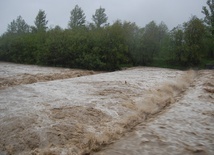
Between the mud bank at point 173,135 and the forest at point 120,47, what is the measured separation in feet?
61.4

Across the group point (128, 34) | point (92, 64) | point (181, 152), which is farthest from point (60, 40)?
point (181, 152)

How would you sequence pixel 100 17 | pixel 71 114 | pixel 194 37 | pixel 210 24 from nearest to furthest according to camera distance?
1. pixel 71 114
2. pixel 194 37
3. pixel 210 24
4. pixel 100 17

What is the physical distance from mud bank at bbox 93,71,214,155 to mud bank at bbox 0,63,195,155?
453mm

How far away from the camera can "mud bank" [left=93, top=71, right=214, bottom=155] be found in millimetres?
6543

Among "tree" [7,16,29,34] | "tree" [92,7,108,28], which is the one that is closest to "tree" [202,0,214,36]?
"tree" [92,7,108,28]

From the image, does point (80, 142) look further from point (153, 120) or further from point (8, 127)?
point (153, 120)

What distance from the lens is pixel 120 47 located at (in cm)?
2845

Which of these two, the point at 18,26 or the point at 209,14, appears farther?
the point at 18,26

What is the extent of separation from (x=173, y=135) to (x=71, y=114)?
3.45m

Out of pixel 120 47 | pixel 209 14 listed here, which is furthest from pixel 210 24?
pixel 120 47

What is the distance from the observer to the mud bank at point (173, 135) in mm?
6543

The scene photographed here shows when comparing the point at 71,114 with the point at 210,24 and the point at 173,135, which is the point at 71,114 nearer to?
the point at 173,135

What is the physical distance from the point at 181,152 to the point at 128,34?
25443 mm

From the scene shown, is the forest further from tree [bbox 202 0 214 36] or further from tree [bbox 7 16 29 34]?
tree [bbox 7 16 29 34]
